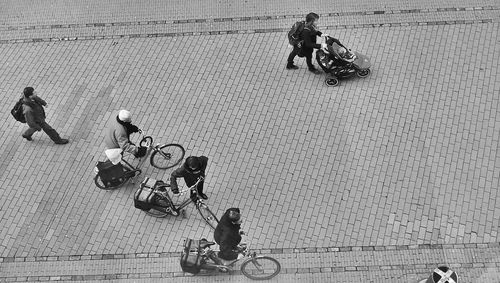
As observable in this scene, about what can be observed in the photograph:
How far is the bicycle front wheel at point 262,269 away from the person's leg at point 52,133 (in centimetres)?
505

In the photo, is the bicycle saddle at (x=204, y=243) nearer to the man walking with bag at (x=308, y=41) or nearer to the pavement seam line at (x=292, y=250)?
the pavement seam line at (x=292, y=250)

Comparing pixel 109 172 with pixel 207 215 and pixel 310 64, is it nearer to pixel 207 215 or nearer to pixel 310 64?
pixel 207 215

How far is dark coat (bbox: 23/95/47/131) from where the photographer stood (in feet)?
35.2

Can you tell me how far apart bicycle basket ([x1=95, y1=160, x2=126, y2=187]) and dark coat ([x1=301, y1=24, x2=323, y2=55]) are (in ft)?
16.0

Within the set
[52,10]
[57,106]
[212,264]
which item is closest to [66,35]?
[52,10]

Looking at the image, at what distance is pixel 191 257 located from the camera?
9.37 m

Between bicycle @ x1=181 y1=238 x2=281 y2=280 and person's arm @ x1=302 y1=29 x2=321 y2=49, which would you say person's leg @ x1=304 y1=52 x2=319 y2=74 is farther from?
bicycle @ x1=181 y1=238 x2=281 y2=280

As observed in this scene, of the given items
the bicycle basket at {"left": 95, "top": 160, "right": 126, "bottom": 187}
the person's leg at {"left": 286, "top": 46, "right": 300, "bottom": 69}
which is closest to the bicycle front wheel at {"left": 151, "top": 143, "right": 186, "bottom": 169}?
the bicycle basket at {"left": 95, "top": 160, "right": 126, "bottom": 187}

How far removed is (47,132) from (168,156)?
2.67 m

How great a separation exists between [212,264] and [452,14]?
911 centimetres

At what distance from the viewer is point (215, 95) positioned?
12.5 meters

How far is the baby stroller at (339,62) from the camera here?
1212 cm

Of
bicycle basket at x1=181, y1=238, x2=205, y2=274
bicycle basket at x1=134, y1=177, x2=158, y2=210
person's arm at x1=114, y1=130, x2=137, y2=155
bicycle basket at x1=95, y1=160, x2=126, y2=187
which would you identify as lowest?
bicycle basket at x1=181, y1=238, x2=205, y2=274

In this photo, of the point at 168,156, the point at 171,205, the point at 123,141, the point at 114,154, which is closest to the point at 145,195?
the point at 171,205
